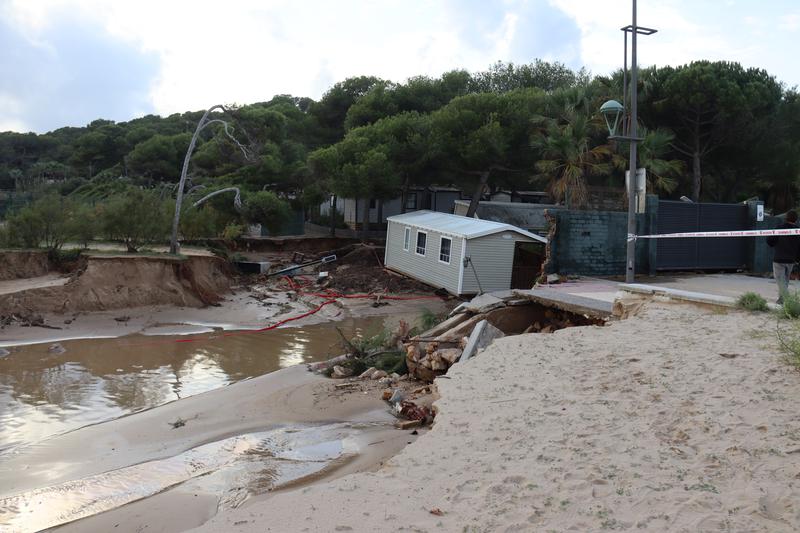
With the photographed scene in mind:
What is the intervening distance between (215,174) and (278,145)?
17.4ft

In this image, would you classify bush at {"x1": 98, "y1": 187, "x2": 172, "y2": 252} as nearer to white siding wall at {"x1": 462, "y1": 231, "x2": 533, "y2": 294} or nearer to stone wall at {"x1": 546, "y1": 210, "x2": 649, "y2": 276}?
white siding wall at {"x1": 462, "y1": 231, "x2": 533, "y2": 294}

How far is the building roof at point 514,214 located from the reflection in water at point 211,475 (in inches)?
827

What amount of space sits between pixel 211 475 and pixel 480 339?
452 centimetres

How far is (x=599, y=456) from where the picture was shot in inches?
207

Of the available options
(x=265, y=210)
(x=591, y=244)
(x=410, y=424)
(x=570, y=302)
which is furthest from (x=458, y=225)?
(x=410, y=424)

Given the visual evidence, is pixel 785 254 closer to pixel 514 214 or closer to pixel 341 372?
pixel 341 372

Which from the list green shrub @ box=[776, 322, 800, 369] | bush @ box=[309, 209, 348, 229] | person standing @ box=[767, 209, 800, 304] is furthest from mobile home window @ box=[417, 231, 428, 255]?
green shrub @ box=[776, 322, 800, 369]

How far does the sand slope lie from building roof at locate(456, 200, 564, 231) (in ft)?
66.6

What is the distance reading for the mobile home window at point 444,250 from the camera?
2167 cm

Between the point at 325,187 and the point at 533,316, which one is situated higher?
the point at 325,187

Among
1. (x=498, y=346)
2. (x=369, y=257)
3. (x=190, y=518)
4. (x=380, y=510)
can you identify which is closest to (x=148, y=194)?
(x=369, y=257)

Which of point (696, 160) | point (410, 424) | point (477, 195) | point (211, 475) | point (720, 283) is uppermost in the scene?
point (696, 160)

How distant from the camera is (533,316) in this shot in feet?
43.1

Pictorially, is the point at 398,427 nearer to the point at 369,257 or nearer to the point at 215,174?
the point at 369,257
